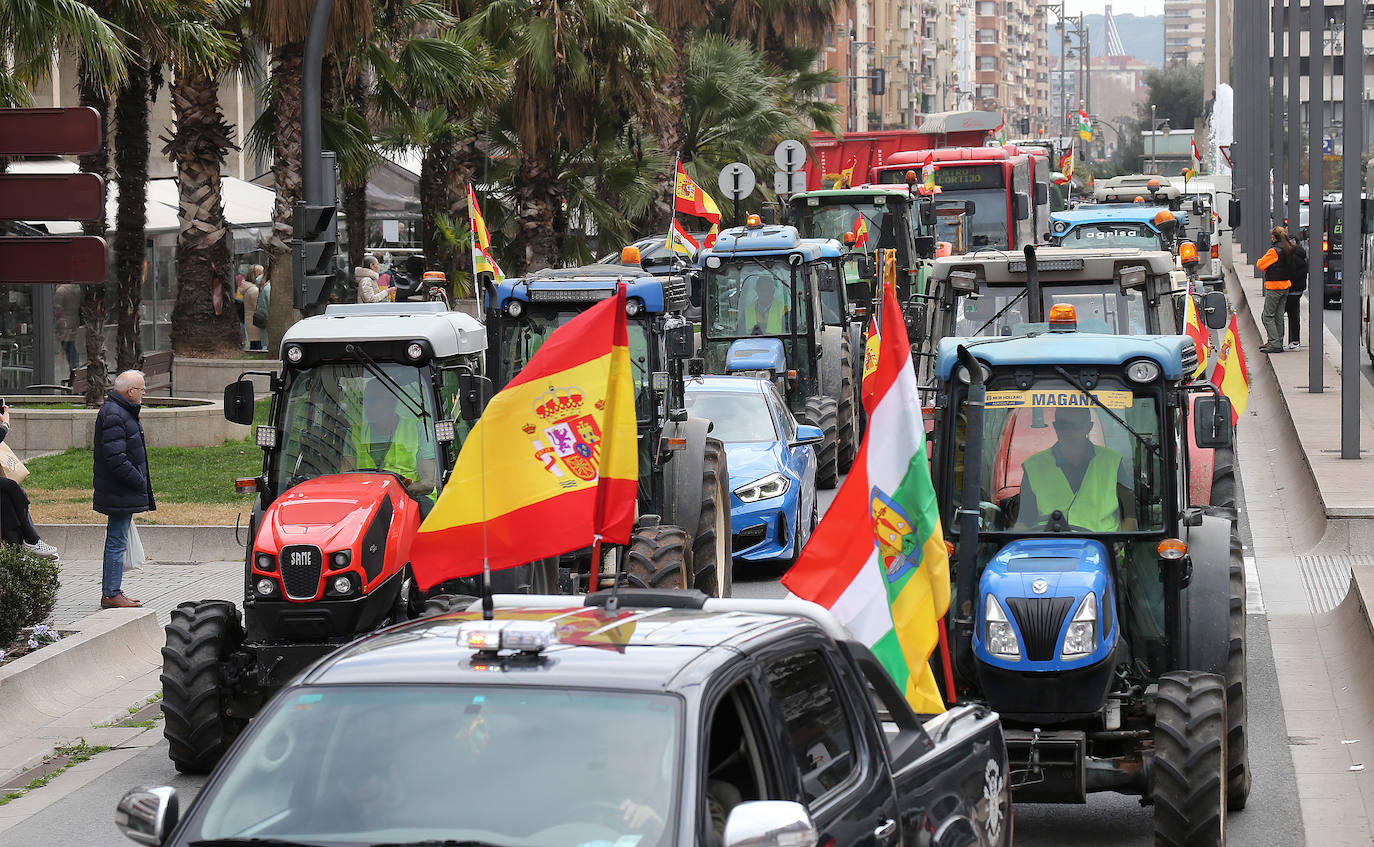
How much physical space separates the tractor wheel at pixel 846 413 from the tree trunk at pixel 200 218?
10451 mm

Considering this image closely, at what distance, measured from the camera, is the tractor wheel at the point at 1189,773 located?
7.65 metres

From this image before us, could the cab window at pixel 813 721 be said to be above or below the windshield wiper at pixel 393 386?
below

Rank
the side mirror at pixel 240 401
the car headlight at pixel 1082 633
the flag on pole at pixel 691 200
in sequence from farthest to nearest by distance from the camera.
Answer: the flag on pole at pixel 691 200, the side mirror at pixel 240 401, the car headlight at pixel 1082 633

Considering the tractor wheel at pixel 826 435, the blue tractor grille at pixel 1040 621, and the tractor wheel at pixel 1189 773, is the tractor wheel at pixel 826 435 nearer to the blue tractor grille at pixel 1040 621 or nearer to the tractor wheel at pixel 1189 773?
the blue tractor grille at pixel 1040 621

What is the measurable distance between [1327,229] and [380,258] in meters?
20.8

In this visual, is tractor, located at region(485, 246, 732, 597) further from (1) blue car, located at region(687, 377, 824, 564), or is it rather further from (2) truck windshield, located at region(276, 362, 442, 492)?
(2) truck windshield, located at region(276, 362, 442, 492)

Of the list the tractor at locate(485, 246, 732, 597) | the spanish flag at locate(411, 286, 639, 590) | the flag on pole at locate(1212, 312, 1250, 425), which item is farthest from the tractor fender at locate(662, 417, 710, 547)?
the flag on pole at locate(1212, 312, 1250, 425)

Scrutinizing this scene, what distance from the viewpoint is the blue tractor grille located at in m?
7.89

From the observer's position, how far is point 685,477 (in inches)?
541

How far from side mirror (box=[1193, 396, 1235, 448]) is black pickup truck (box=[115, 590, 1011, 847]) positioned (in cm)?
456

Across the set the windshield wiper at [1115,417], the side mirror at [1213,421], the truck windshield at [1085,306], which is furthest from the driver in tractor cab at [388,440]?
the truck windshield at [1085,306]

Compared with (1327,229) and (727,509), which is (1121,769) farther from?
(1327,229)

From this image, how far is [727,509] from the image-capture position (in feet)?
47.3

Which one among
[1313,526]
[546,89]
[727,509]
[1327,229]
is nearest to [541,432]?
[727,509]
